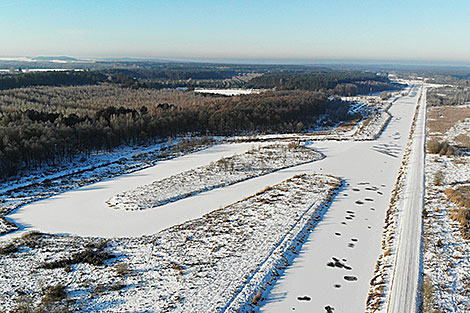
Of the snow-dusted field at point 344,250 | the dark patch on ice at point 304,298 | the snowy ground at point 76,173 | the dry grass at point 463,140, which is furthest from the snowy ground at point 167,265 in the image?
the dry grass at point 463,140

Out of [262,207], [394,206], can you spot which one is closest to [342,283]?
[262,207]

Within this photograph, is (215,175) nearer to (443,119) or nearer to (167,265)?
(167,265)

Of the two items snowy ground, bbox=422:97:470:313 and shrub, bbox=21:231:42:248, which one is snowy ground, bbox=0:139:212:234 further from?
snowy ground, bbox=422:97:470:313

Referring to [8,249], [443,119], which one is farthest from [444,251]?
[443,119]

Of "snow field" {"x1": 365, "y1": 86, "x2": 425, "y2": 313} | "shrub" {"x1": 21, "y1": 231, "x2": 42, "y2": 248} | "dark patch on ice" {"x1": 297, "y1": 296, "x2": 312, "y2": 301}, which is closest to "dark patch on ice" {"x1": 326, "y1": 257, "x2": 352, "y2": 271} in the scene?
"snow field" {"x1": 365, "y1": 86, "x2": 425, "y2": 313}

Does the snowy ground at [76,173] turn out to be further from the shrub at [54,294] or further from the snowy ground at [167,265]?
the shrub at [54,294]
